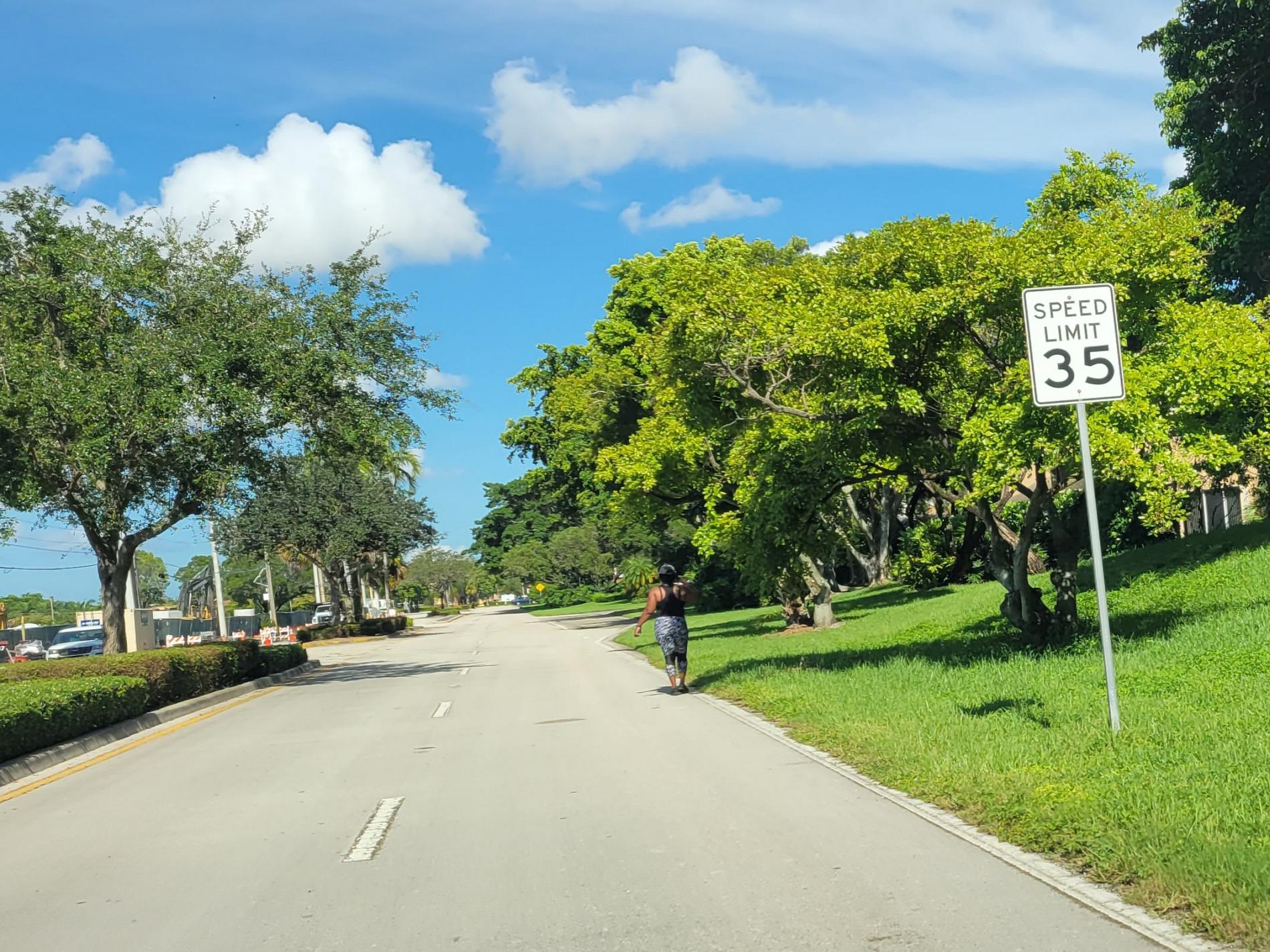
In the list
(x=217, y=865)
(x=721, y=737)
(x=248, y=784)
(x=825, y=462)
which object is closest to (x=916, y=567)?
(x=825, y=462)

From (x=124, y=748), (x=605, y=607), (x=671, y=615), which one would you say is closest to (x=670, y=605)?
(x=671, y=615)

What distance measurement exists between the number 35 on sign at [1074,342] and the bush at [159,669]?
44.4ft

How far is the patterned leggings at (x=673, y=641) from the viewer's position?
17.0 m

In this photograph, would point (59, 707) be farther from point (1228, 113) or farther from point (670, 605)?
point (1228, 113)

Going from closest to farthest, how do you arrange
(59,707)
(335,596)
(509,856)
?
(509,856) < (59,707) < (335,596)

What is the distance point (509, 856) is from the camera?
24.2 feet

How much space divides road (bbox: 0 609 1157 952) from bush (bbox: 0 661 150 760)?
1.08 meters

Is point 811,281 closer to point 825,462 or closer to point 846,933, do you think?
point 825,462

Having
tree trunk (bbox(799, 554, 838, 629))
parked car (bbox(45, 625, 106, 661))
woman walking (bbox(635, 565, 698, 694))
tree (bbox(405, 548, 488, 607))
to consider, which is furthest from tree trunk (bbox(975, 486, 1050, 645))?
tree (bbox(405, 548, 488, 607))

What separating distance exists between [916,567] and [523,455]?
2114 centimetres

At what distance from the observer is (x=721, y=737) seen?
40.0ft

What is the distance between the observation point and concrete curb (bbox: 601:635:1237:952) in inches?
206

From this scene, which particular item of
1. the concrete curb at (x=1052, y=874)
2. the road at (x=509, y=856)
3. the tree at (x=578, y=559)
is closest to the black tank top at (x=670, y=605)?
the road at (x=509, y=856)

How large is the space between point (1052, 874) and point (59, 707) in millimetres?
12230
